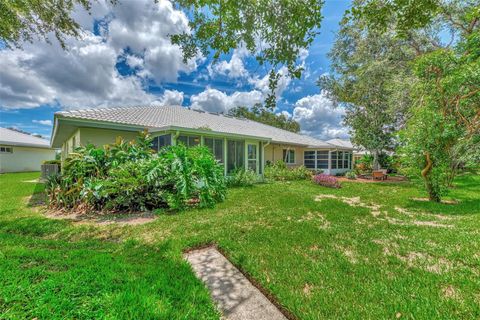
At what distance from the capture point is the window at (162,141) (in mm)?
9481

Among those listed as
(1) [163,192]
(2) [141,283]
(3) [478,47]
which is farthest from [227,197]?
(3) [478,47]

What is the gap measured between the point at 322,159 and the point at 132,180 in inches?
697

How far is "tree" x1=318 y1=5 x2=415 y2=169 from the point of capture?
1273 cm

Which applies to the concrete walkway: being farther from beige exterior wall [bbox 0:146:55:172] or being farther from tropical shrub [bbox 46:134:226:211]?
beige exterior wall [bbox 0:146:55:172]

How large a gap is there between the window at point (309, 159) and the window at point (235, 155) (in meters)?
10.7

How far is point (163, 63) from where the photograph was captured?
28.5 ft

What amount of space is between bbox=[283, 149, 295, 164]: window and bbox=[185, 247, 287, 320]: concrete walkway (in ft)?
52.5

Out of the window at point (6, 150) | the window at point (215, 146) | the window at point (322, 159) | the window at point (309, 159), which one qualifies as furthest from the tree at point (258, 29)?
the window at point (6, 150)

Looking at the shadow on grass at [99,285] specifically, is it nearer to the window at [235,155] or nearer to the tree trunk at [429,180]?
the window at [235,155]

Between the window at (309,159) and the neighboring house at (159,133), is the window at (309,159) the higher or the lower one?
the lower one

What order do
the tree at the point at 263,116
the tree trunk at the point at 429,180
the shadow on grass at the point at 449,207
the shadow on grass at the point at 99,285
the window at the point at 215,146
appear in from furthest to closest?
the tree at the point at 263,116
the window at the point at 215,146
the tree trunk at the point at 429,180
the shadow on grass at the point at 449,207
the shadow on grass at the point at 99,285

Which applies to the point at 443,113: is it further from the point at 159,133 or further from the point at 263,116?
the point at 263,116

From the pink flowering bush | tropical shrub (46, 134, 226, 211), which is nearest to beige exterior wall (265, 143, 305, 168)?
the pink flowering bush

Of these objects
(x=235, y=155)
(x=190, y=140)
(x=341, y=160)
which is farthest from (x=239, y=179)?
(x=341, y=160)
